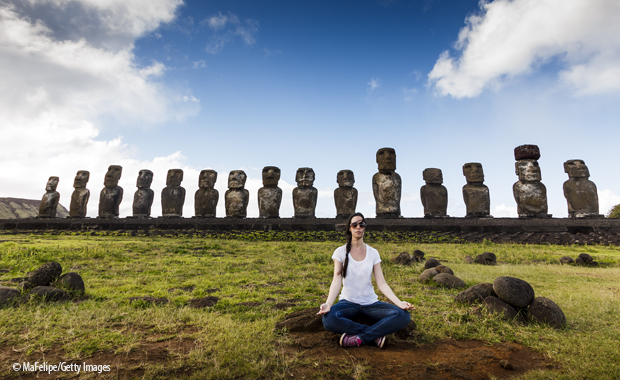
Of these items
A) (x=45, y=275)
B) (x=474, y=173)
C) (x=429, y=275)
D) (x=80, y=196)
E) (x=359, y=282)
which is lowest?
(x=429, y=275)

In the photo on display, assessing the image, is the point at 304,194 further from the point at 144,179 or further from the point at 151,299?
the point at 151,299

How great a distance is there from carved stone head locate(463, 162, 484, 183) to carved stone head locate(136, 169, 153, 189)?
14.4 m

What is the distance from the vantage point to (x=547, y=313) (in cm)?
343

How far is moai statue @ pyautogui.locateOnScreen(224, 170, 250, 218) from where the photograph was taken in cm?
1558

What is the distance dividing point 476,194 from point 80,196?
18.7m

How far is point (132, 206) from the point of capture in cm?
1680

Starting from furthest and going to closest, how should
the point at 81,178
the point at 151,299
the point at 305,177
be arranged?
the point at 81,178 → the point at 305,177 → the point at 151,299

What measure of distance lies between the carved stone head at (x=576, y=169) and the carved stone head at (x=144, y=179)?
1818 centimetres

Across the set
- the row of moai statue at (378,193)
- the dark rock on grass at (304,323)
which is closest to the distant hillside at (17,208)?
the row of moai statue at (378,193)

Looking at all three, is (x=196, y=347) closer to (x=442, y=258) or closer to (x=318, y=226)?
(x=442, y=258)

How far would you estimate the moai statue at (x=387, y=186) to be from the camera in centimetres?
1412

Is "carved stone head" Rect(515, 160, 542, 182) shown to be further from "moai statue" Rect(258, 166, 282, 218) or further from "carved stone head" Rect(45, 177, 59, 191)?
"carved stone head" Rect(45, 177, 59, 191)

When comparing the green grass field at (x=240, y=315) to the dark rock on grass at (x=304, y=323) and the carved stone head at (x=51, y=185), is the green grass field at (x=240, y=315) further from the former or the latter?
the carved stone head at (x=51, y=185)

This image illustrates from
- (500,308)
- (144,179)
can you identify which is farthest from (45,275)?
(144,179)
